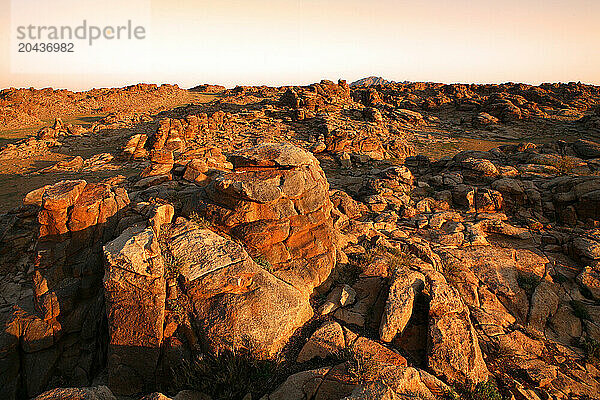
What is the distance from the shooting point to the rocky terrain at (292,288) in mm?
5938

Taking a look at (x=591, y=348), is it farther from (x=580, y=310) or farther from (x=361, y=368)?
(x=361, y=368)

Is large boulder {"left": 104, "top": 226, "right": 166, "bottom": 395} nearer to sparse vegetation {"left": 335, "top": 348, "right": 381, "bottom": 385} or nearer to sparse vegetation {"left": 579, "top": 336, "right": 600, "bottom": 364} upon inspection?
sparse vegetation {"left": 335, "top": 348, "right": 381, "bottom": 385}

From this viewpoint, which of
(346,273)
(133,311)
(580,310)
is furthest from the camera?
(346,273)

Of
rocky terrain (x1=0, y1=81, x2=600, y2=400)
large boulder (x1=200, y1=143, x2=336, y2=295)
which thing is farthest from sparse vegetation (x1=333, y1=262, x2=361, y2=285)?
large boulder (x1=200, y1=143, x2=336, y2=295)

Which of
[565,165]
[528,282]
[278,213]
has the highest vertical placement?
[565,165]

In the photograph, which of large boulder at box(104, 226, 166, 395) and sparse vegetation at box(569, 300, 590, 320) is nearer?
large boulder at box(104, 226, 166, 395)

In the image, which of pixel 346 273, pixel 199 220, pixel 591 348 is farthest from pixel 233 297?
pixel 591 348

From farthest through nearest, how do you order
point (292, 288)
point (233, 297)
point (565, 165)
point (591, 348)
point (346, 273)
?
point (565, 165), point (346, 273), point (292, 288), point (591, 348), point (233, 297)

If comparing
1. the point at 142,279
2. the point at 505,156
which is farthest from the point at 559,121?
the point at 142,279

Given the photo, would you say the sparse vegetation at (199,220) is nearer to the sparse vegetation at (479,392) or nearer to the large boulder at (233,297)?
the large boulder at (233,297)

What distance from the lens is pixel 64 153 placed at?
2903cm

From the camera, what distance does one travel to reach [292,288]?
7.44m

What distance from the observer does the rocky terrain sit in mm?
5938

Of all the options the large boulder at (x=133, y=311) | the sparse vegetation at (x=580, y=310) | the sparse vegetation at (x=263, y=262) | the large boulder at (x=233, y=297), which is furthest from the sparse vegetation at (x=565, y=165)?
the large boulder at (x=133, y=311)
